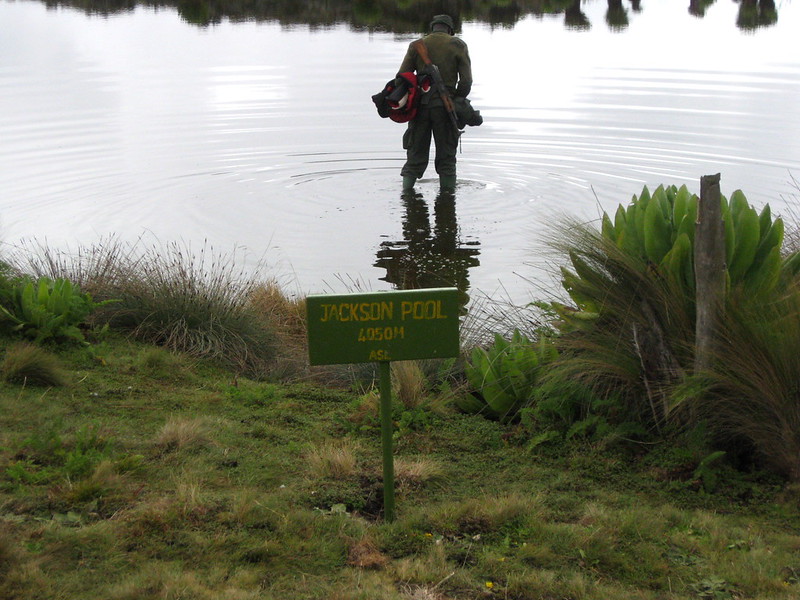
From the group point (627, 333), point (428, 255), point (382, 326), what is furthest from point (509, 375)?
point (428, 255)

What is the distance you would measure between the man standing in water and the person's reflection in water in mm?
943

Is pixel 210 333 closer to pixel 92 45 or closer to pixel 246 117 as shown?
pixel 246 117

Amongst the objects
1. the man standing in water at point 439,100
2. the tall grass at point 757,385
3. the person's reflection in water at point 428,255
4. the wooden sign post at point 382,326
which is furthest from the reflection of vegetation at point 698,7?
the wooden sign post at point 382,326

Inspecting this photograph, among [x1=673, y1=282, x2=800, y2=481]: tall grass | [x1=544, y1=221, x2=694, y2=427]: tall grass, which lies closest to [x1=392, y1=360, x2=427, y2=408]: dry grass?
[x1=544, y1=221, x2=694, y2=427]: tall grass

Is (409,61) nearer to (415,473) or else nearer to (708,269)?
(708,269)

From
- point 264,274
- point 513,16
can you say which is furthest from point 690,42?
point 264,274

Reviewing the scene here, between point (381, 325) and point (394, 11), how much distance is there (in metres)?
33.7

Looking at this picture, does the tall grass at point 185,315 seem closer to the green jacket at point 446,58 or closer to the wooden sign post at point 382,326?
the wooden sign post at point 382,326

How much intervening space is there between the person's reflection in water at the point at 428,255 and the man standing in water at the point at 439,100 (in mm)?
943

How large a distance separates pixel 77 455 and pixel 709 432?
3.15 metres

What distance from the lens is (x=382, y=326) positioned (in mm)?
4422

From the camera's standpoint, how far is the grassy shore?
395 centimetres

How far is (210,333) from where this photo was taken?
7496 millimetres

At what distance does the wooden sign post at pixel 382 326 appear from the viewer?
4375mm
